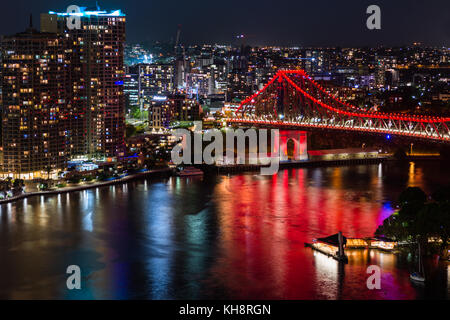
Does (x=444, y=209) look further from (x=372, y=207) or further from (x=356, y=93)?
(x=356, y=93)

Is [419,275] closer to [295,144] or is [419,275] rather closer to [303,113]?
A: [295,144]

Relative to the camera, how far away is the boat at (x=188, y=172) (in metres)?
15.5

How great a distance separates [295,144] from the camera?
59.2 ft

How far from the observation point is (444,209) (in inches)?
356

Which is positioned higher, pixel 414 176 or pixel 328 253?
pixel 414 176

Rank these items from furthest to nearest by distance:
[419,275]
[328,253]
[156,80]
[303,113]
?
1. [156,80]
2. [303,113]
3. [328,253]
4. [419,275]

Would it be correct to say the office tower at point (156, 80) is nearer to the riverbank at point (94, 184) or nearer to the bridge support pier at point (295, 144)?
the bridge support pier at point (295, 144)

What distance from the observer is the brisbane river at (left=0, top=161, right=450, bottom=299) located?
8.16 metres

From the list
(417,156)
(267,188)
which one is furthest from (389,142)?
(267,188)

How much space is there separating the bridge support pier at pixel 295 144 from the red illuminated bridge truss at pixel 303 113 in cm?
22

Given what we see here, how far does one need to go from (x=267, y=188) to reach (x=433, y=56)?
30769 millimetres

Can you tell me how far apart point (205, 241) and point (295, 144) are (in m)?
8.39

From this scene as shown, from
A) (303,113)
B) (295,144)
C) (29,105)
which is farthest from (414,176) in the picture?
(29,105)

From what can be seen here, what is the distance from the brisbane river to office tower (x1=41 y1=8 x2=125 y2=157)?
6.40 ft
